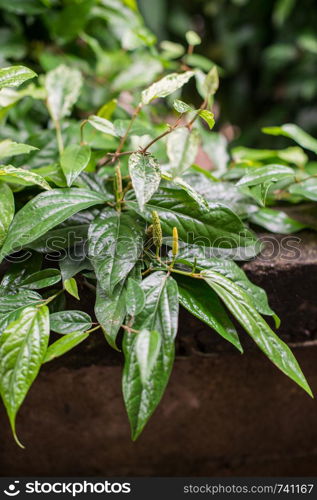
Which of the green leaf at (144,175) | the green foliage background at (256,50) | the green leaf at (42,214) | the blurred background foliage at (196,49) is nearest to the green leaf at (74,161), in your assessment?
the green leaf at (42,214)

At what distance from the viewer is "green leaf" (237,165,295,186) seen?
768mm

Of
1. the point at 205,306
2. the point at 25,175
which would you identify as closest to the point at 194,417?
the point at 205,306

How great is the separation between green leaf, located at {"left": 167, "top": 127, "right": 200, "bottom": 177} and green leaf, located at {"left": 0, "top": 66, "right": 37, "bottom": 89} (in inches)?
10.1

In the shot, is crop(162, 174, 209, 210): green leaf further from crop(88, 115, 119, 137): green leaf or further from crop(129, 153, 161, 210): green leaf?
crop(88, 115, 119, 137): green leaf

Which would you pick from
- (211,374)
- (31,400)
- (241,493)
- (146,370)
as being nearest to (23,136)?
(31,400)

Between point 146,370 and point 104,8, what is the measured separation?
1.33 metres

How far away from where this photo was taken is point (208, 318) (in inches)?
A: 27.4

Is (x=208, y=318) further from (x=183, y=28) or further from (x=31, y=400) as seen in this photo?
(x=183, y=28)

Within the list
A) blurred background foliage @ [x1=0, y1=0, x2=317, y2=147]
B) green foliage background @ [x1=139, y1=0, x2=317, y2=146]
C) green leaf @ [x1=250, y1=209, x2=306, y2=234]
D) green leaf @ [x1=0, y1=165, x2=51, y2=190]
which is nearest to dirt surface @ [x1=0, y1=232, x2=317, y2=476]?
green leaf @ [x1=250, y1=209, x2=306, y2=234]

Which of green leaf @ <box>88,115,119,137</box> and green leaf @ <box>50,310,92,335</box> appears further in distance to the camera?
green leaf @ <box>88,115,119,137</box>

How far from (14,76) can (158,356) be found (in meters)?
0.47

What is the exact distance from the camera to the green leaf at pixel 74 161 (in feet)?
2.46

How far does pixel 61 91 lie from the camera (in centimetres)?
104

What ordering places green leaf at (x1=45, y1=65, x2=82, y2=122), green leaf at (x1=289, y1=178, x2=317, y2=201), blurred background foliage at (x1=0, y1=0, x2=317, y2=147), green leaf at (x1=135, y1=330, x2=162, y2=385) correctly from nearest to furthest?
green leaf at (x1=135, y1=330, x2=162, y2=385) < green leaf at (x1=289, y1=178, x2=317, y2=201) < green leaf at (x1=45, y1=65, x2=82, y2=122) < blurred background foliage at (x1=0, y1=0, x2=317, y2=147)
